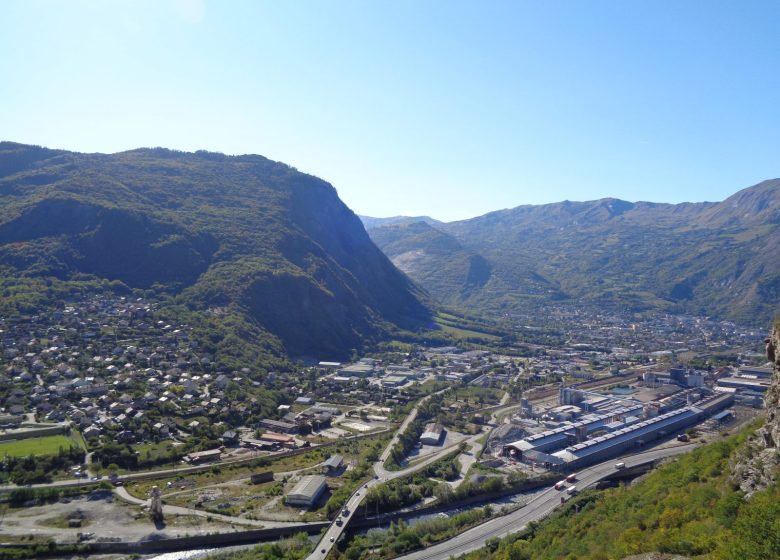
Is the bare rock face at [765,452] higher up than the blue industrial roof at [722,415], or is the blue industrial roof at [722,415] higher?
the bare rock face at [765,452]

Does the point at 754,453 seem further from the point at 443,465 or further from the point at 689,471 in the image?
the point at 443,465

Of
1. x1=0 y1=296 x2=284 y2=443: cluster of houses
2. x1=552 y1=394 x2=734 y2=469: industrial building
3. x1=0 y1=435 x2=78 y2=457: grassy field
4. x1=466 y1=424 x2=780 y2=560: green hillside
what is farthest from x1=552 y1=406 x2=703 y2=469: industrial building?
x1=0 y1=435 x2=78 y2=457: grassy field

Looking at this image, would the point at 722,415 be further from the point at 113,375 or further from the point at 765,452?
the point at 113,375

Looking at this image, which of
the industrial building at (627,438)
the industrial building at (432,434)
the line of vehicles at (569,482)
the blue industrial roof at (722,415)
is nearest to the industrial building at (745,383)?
the blue industrial roof at (722,415)

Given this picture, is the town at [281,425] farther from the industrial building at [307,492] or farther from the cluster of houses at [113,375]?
the cluster of houses at [113,375]

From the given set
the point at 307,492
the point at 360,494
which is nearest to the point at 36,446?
the point at 307,492

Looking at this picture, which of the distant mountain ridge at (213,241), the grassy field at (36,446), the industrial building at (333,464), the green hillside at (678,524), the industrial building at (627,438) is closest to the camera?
the green hillside at (678,524)

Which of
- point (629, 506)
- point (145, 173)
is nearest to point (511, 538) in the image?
point (629, 506)
